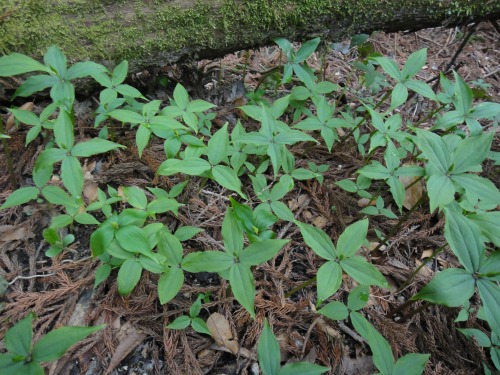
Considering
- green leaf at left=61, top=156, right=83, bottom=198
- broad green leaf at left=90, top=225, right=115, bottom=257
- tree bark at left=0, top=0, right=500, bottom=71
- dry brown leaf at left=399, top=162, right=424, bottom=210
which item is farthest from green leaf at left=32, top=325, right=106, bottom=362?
dry brown leaf at left=399, top=162, right=424, bottom=210

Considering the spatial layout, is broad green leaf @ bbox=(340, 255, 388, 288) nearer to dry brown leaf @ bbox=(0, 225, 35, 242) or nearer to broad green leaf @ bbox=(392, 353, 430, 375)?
broad green leaf @ bbox=(392, 353, 430, 375)

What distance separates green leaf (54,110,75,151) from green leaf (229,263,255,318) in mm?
892

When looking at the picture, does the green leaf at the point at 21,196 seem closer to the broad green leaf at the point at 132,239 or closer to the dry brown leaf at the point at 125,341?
the broad green leaf at the point at 132,239

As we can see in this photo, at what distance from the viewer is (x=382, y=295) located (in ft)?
5.73

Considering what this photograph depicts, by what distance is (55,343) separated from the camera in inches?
37.6

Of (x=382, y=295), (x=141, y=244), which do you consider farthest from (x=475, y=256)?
(x=141, y=244)

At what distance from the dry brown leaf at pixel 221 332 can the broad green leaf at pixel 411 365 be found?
0.64 metres

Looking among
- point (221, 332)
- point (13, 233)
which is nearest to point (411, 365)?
point (221, 332)

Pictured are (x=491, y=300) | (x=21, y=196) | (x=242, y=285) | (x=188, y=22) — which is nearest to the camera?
(x=491, y=300)

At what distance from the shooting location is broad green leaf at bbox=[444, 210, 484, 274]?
1145 mm

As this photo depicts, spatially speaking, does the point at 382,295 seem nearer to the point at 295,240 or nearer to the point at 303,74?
the point at 295,240

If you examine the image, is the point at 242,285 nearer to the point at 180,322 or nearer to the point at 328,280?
the point at 328,280

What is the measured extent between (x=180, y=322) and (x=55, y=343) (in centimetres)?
60

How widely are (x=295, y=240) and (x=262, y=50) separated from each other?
1.97 meters
